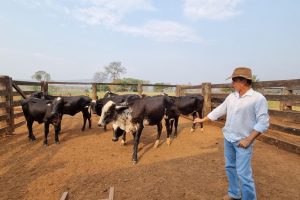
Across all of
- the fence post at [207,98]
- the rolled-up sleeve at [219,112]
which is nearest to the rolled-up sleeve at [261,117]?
the rolled-up sleeve at [219,112]

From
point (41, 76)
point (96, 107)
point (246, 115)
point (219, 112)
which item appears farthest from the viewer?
point (41, 76)

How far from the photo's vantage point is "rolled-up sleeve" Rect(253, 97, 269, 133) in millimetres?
3029

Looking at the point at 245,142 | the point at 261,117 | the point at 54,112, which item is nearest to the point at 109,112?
the point at 54,112

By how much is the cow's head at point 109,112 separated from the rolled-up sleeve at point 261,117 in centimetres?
403

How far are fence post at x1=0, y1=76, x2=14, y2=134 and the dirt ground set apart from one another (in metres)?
0.67

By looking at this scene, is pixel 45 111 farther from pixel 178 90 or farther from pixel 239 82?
pixel 178 90

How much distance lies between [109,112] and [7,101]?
4.50 m

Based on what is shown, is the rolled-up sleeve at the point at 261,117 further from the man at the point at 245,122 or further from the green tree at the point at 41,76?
the green tree at the point at 41,76

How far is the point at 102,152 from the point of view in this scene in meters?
6.68

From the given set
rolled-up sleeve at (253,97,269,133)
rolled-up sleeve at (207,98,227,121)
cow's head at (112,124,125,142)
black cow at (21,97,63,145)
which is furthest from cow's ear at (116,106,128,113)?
rolled-up sleeve at (253,97,269,133)

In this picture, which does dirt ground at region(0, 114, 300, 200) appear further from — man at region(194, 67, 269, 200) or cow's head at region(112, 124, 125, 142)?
man at region(194, 67, 269, 200)

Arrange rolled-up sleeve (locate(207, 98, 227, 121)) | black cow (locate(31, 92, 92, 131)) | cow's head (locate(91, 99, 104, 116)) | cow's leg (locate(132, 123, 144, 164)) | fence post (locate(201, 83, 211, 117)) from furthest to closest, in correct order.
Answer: fence post (locate(201, 83, 211, 117)), black cow (locate(31, 92, 92, 131)), cow's head (locate(91, 99, 104, 116)), cow's leg (locate(132, 123, 144, 164)), rolled-up sleeve (locate(207, 98, 227, 121))

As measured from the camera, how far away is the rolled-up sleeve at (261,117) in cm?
303

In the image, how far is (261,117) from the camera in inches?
120
